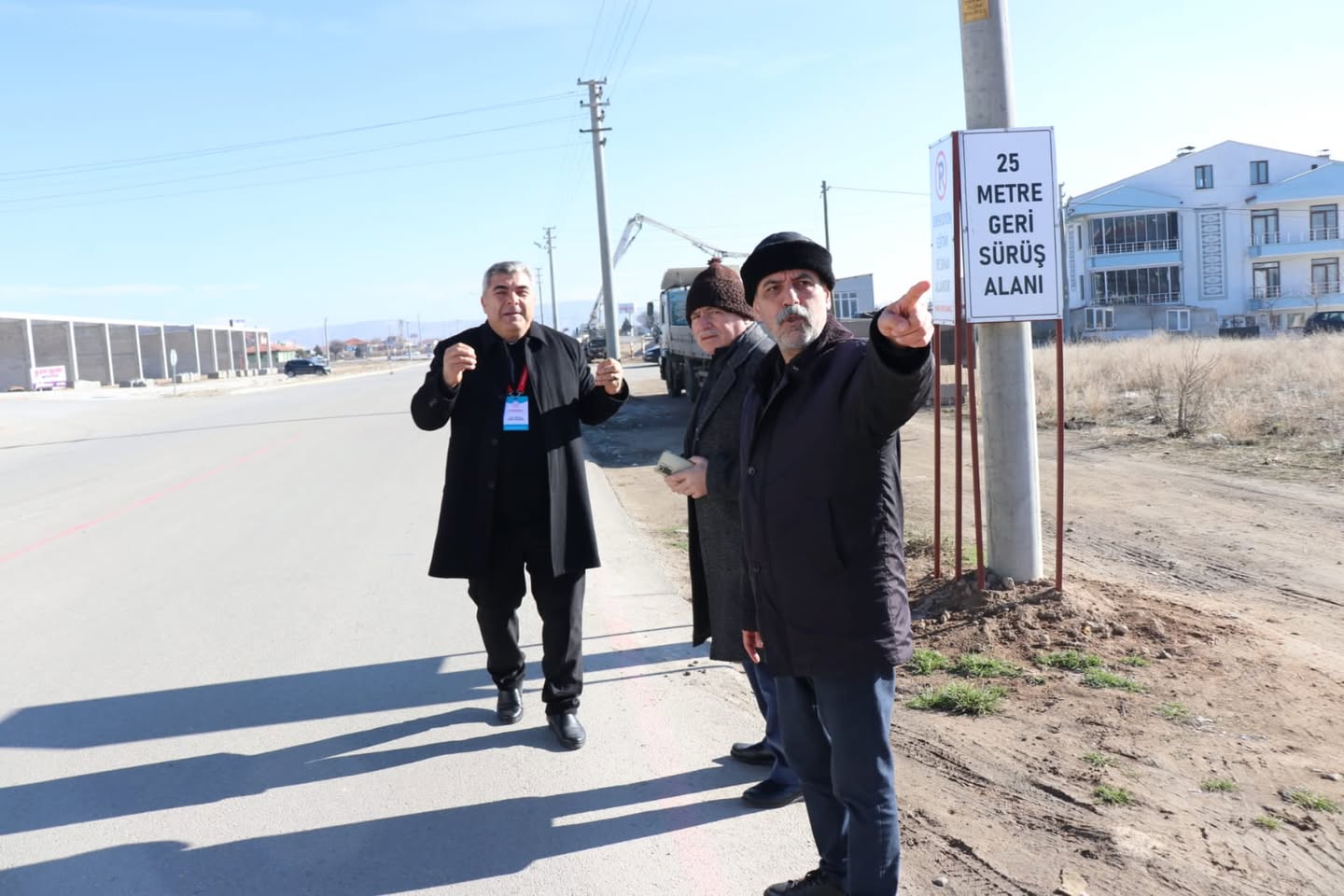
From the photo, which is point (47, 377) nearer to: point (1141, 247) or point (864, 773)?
point (1141, 247)

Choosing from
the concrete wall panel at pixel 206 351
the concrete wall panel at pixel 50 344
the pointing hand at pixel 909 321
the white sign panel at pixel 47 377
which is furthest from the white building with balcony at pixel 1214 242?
the concrete wall panel at pixel 206 351

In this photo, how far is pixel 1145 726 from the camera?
14.3ft

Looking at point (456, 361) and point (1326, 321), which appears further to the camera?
point (1326, 321)

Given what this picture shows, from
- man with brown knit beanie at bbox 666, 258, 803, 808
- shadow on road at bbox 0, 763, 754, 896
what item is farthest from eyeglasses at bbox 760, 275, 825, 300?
shadow on road at bbox 0, 763, 754, 896

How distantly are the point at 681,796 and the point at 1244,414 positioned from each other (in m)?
12.8

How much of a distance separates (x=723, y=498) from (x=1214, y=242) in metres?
67.2

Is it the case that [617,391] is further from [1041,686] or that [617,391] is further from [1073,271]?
[1073,271]

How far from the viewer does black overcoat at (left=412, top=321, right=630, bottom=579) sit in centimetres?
468

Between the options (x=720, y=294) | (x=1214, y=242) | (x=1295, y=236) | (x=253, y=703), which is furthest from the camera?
(x=1214, y=242)

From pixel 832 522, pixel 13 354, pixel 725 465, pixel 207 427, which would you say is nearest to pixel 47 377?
pixel 13 354

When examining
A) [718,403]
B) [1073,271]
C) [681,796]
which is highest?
[1073,271]

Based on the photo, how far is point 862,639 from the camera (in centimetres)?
273

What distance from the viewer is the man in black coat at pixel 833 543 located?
2723 mm

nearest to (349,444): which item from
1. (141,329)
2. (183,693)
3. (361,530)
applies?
(361,530)
